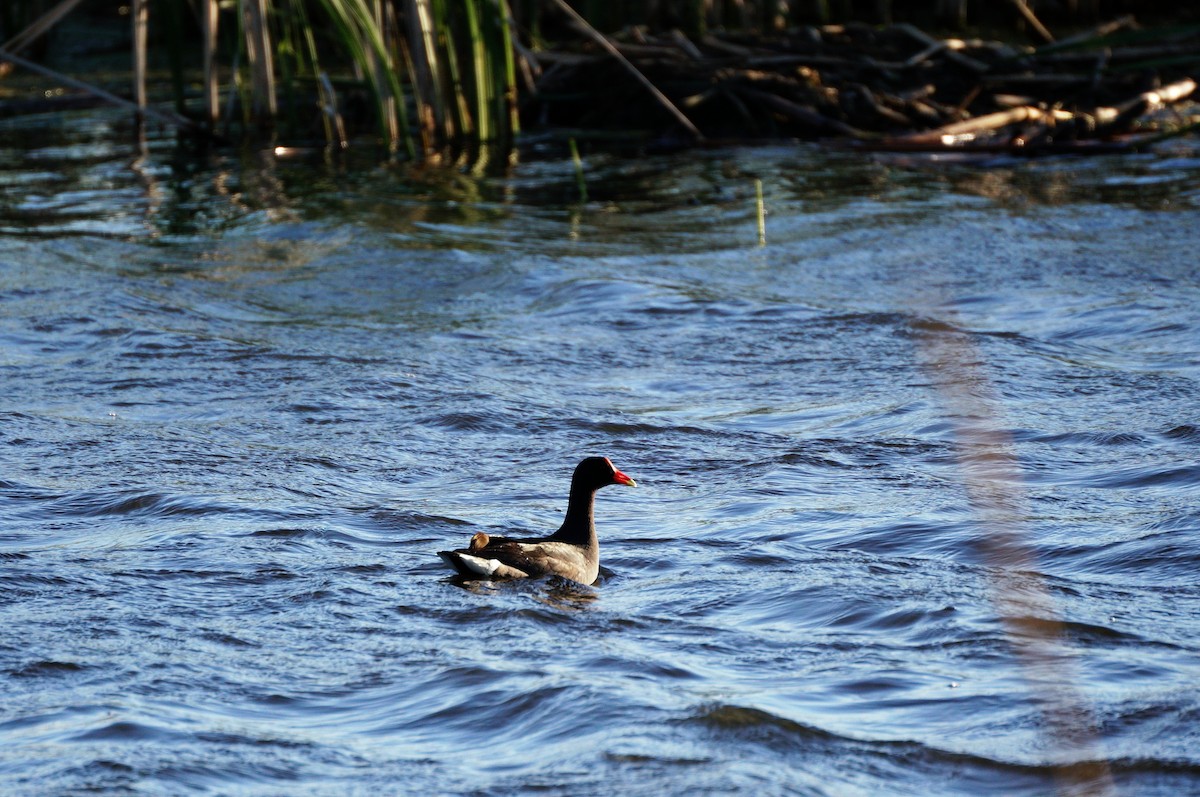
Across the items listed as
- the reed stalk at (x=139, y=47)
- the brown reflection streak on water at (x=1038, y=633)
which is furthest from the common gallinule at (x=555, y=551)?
the reed stalk at (x=139, y=47)

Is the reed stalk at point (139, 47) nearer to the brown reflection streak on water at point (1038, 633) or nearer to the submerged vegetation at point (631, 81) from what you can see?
the submerged vegetation at point (631, 81)

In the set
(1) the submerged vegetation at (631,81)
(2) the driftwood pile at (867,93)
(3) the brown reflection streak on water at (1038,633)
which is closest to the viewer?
(3) the brown reflection streak on water at (1038,633)

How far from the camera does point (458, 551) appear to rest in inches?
208

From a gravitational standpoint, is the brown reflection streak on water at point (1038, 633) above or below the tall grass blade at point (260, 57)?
below

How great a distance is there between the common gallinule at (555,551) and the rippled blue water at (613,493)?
8 cm

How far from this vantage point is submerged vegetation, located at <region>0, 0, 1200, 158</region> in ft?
44.3

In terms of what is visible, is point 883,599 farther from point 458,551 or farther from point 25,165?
point 25,165

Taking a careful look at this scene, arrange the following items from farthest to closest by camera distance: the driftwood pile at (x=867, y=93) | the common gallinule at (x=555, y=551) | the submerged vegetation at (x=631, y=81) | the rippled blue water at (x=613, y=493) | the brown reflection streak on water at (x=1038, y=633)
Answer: the driftwood pile at (x=867, y=93), the submerged vegetation at (x=631, y=81), the common gallinule at (x=555, y=551), the rippled blue water at (x=613, y=493), the brown reflection streak on water at (x=1038, y=633)

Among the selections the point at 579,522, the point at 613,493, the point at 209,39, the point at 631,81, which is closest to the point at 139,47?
the point at 209,39

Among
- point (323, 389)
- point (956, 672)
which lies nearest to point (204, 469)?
point (323, 389)

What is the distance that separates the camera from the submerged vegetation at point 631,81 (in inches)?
532

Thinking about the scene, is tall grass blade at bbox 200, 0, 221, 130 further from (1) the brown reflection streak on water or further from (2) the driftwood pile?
(1) the brown reflection streak on water

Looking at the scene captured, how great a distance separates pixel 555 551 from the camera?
17.8 feet

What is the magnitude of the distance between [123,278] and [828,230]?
5.03 m
